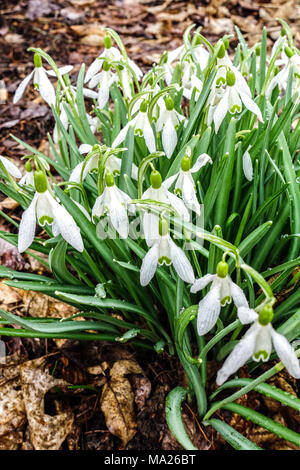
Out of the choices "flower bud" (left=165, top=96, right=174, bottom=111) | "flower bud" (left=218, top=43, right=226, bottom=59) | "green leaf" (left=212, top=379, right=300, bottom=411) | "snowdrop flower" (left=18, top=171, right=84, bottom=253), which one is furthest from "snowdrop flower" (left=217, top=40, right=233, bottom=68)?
"green leaf" (left=212, top=379, right=300, bottom=411)

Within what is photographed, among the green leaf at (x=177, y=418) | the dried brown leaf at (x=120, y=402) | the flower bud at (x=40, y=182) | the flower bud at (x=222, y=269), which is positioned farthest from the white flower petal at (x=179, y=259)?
the dried brown leaf at (x=120, y=402)

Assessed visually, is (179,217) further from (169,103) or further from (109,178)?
(169,103)

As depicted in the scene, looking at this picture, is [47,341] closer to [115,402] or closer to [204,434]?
[115,402]

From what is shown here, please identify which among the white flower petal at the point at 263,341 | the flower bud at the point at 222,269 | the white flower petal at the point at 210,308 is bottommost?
the white flower petal at the point at 210,308

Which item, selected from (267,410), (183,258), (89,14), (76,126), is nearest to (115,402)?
(267,410)

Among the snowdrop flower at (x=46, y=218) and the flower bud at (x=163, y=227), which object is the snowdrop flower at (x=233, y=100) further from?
the snowdrop flower at (x=46, y=218)

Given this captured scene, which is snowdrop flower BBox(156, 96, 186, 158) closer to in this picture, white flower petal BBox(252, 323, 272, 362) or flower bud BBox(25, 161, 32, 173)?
flower bud BBox(25, 161, 32, 173)

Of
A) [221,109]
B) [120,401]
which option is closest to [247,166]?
[221,109]
